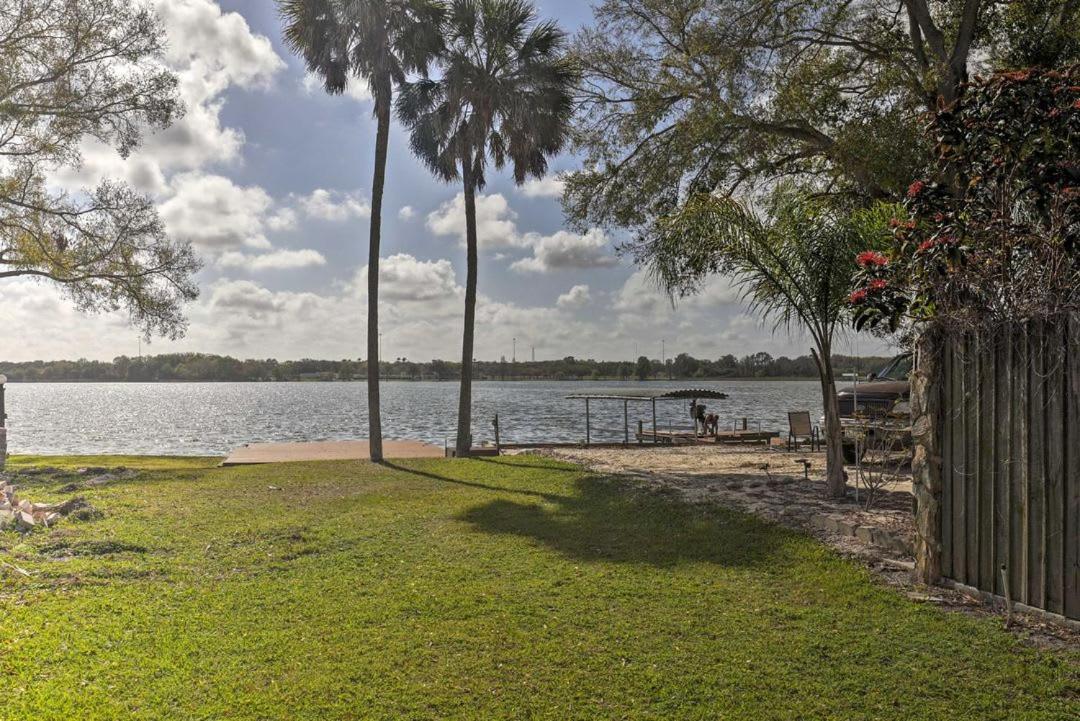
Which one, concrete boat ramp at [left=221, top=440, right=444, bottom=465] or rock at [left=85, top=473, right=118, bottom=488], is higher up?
rock at [left=85, top=473, right=118, bottom=488]

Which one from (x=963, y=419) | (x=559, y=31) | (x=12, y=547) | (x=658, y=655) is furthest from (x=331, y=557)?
(x=559, y=31)

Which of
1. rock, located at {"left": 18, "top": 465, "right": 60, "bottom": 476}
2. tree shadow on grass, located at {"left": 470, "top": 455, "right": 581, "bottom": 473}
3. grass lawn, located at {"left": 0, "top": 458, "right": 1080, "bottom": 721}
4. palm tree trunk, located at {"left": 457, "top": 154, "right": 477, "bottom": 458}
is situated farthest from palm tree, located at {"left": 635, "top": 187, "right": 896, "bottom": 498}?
rock, located at {"left": 18, "top": 465, "right": 60, "bottom": 476}

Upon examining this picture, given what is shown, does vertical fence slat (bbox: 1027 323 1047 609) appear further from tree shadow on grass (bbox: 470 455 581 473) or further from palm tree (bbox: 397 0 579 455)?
palm tree (bbox: 397 0 579 455)

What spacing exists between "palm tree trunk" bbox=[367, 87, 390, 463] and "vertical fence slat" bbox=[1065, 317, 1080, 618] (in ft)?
45.5

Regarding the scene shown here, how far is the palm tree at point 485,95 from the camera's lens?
17438mm

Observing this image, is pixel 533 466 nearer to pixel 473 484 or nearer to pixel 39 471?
pixel 473 484

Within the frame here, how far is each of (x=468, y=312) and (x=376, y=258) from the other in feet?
8.71

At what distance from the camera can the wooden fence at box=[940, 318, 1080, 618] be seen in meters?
5.07

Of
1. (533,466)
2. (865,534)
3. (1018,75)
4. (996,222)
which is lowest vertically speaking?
(533,466)

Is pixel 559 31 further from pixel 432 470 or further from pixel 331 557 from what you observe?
pixel 331 557

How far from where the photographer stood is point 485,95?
17453 millimetres

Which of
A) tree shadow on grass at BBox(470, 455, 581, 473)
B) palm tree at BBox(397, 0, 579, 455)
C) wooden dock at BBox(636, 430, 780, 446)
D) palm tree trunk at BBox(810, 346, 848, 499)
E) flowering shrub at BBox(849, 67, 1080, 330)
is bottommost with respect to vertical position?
wooden dock at BBox(636, 430, 780, 446)

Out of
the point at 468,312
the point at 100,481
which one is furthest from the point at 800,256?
the point at 100,481

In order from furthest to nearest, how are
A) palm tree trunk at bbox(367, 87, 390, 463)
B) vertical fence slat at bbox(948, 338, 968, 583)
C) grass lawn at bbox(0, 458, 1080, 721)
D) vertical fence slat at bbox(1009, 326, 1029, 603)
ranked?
palm tree trunk at bbox(367, 87, 390, 463) → vertical fence slat at bbox(948, 338, 968, 583) → vertical fence slat at bbox(1009, 326, 1029, 603) → grass lawn at bbox(0, 458, 1080, 721)
